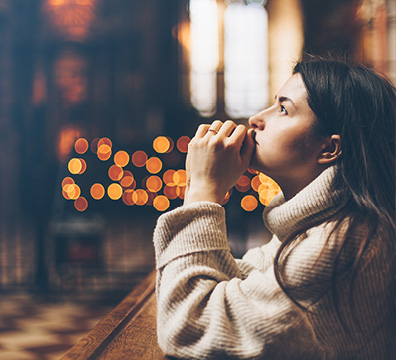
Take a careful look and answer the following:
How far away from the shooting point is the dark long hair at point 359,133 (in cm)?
93

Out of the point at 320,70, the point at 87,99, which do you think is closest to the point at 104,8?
the point at 87,99

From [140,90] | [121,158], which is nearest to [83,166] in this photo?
[121,158]

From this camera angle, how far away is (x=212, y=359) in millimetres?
877

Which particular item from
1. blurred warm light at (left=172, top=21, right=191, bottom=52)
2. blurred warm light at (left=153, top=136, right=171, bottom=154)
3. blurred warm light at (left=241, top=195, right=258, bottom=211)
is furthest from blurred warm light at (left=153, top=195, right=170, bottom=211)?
blurred warm light at (left=172, top=21, right=191, bottom=52)

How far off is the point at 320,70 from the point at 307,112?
101 millimetres

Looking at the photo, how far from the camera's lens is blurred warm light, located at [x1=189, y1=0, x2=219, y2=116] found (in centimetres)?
1217

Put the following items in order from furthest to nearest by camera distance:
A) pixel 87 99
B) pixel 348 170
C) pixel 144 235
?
pixel 87 99 → pixel 144 235 → pixel 348 170

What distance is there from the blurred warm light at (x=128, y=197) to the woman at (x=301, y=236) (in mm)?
10110

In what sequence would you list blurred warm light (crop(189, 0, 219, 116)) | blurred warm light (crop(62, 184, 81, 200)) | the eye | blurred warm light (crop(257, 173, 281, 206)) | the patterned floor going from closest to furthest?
the eye
the patterned floor
blurred warm light (crop(257, 173, 281, 206))
blurred warm light (crop(62, 184, 81, 200))
blurred warm light (crop(189, 0, 219, 116))

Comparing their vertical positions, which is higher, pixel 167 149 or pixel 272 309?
pixel 272 309

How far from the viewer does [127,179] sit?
10641 mm

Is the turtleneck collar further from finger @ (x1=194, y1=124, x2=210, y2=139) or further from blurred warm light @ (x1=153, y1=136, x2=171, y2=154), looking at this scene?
blurred warm light @ (x1=153, y1=136, x2=171, y2=154)

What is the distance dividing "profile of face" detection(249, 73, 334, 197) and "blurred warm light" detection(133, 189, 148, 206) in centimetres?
986

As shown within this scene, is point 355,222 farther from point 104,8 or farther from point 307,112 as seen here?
point 104,8
